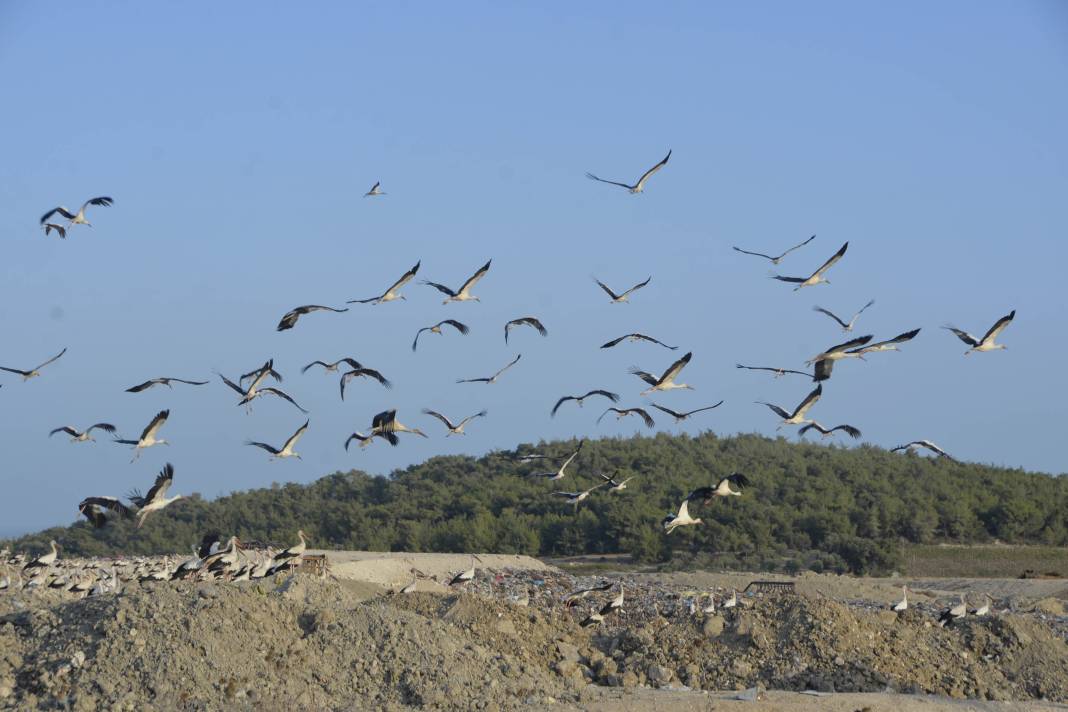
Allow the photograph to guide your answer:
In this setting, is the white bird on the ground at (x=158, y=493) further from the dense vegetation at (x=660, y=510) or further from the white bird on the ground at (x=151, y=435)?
the dense vegetation at (x=660, y=510)

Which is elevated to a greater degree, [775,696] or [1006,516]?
[1006,516]

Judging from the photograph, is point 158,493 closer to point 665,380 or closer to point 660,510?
point 665,380

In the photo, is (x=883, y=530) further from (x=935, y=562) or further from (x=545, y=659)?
(x=545, y=659)

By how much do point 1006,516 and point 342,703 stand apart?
32.0 m

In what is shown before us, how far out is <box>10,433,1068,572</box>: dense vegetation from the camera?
4038cm

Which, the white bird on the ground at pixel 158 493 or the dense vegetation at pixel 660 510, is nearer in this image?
the white bird on the ground at pixel 158 493

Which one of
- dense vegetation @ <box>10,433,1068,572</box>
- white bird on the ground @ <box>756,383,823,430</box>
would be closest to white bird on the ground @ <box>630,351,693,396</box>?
white bird on the ground @ <box>756,383,823,430</box>

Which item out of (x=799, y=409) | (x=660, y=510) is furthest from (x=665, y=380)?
(x=660, y=510)

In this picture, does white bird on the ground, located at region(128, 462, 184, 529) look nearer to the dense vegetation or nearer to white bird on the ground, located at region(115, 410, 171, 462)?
white bird on the ground, located at region(115, 410, 171, 462)

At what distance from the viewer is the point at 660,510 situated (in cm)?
4325

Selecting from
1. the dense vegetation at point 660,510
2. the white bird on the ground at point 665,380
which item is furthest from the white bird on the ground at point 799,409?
the dense vegetation at point 660,510

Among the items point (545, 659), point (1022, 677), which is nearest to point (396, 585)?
point (545, 659)

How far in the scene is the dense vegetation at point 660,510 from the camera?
40.4 metres

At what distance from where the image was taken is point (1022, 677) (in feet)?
58.5
